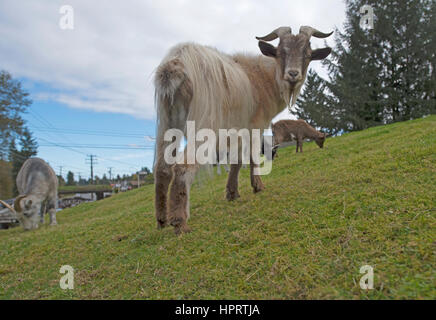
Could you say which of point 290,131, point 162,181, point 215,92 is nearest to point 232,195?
point 162,181

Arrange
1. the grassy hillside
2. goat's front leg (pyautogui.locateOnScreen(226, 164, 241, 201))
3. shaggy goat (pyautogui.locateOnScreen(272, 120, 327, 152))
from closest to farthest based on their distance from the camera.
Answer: the grassy hillside < goat's front leg (pyautogui.locateOnScreen(226, 164, 241, 201)) < shaggy goat (pyautogui.locateOnScreen(272, 120, 327, 152))

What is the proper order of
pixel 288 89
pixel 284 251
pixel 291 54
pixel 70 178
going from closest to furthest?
pixel 284 251
pixel 291 54
pixel 288 89
pixel 70 178

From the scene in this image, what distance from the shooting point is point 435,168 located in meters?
3.35

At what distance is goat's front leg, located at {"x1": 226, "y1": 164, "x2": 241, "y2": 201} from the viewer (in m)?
4.50

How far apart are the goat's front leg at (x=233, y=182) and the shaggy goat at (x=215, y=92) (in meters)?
0.02

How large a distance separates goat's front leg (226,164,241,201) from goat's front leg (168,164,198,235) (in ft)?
5.11

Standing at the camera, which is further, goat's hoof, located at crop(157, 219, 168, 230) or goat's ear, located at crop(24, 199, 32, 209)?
goat's ear, located at crop(24, 199, 32, 209)

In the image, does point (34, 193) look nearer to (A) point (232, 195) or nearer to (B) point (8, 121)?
(A) point (232, 195)

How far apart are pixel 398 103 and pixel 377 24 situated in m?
6.01

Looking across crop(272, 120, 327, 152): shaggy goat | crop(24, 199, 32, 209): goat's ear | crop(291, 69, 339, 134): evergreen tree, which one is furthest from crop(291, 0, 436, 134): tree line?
crop(24, 199, 32, 209): goat's ear

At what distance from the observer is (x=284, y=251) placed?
2.29m

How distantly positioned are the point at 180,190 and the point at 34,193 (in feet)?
28.6

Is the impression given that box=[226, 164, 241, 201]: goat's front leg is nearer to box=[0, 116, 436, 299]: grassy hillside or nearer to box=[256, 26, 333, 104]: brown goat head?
box=[0, 116, 436, 299]: grassy hillside

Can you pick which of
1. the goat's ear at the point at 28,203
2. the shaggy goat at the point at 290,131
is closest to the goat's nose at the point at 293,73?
the shaggy goat at the point at 290,131
